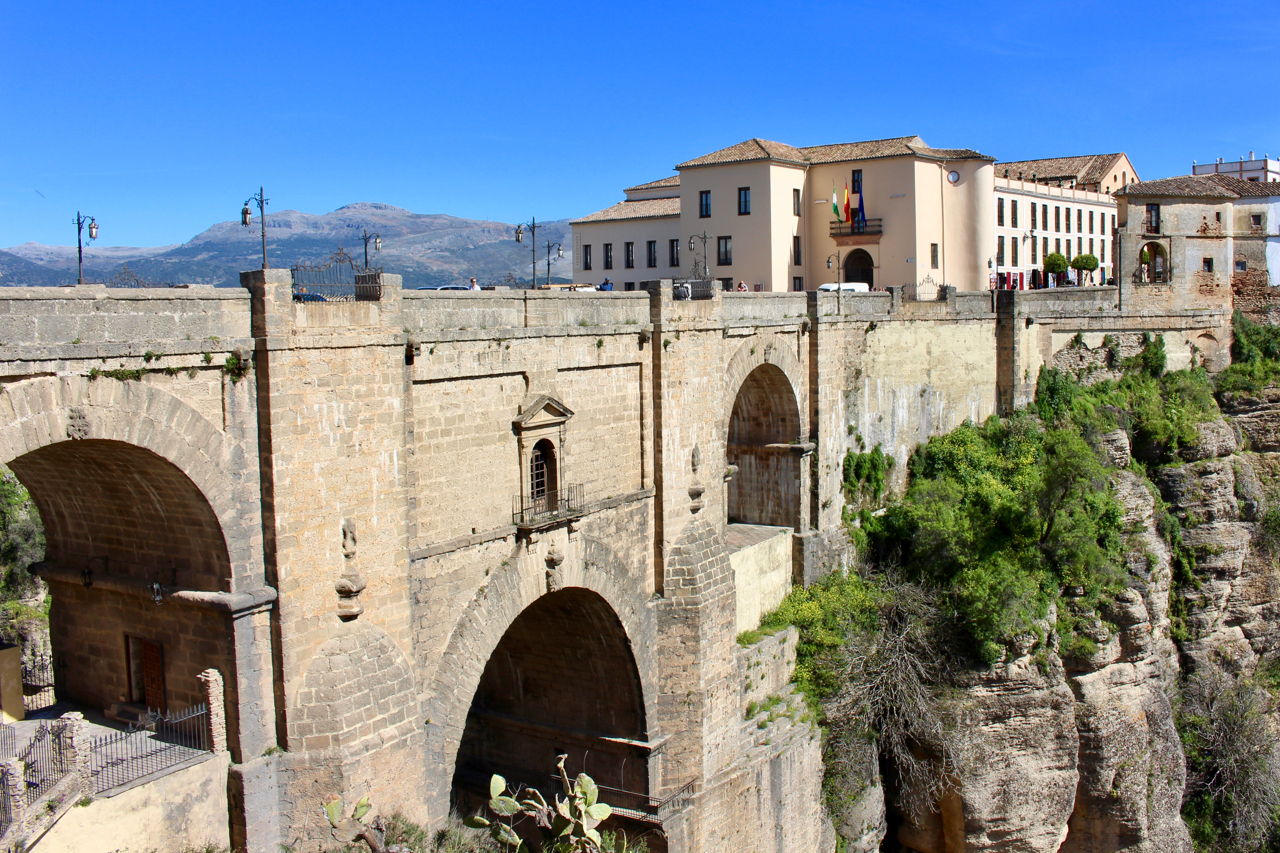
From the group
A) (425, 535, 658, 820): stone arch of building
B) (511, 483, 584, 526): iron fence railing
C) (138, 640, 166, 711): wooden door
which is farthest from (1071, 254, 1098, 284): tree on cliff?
(138, 640, 166, 711): wooden door

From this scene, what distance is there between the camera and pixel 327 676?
530 inches

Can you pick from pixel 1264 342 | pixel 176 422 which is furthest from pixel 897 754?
pixel 1264 342

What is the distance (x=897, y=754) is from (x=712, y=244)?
22.0m

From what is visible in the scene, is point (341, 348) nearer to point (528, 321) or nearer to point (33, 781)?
point (528, 321)

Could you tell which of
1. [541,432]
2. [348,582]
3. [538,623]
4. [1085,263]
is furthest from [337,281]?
[1085,263]

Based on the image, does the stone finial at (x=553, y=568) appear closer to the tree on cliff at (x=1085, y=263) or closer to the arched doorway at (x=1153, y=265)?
the arched doorway at (x=1153, y=265)

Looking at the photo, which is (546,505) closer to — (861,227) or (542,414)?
(542,414)

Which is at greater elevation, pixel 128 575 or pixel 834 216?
pixel 834 216

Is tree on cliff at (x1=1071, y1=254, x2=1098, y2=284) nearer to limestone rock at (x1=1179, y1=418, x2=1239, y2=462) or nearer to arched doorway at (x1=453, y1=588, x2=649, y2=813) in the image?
limestone rock at (x1=1179, y1=418, x2=1239, y2=462)

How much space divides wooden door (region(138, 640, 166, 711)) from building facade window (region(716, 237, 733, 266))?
29748 millimetres

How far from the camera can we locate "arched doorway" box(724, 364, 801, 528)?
25.3 meters

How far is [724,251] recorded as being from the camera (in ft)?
134

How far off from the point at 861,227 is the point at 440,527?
2817cm

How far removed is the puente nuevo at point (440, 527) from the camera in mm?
12586
